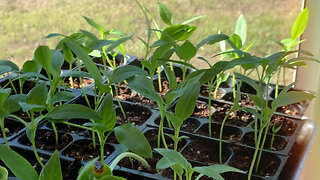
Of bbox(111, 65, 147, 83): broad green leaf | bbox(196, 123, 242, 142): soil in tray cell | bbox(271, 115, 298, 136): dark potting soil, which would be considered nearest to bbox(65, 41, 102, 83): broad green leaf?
bbox(111, 65, 147, 83): broad green leaf

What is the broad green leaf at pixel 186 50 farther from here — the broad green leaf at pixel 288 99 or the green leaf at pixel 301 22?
the green leaf at pixel 301 22

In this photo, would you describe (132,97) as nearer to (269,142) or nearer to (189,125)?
(189,125)

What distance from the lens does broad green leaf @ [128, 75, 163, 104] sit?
67 cm

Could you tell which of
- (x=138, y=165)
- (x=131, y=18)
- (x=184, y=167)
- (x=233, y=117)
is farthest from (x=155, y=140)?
(x=131, y=18)

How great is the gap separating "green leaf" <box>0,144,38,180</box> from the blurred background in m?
0.71

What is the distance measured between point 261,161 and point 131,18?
56 centimetres

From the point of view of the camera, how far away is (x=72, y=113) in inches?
24.2

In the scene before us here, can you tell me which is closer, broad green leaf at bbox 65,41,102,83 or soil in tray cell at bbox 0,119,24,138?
broad green leaf at bbox 65,41,102,83

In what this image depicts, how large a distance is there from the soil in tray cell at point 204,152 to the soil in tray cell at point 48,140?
0.22 metres

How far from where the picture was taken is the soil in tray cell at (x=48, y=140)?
845 mm

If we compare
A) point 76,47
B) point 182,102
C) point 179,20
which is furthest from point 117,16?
point 182,102

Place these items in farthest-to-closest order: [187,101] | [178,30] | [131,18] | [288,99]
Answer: [131,18]
[178,30]
[288,99]
[187,101]

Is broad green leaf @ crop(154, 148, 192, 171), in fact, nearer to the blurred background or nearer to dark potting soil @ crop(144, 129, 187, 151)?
dark potting soil @ crop(144, 129, 187, 151)

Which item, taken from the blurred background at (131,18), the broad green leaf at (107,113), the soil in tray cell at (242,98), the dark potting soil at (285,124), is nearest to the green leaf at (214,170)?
the broad green leaf at (107,113)
